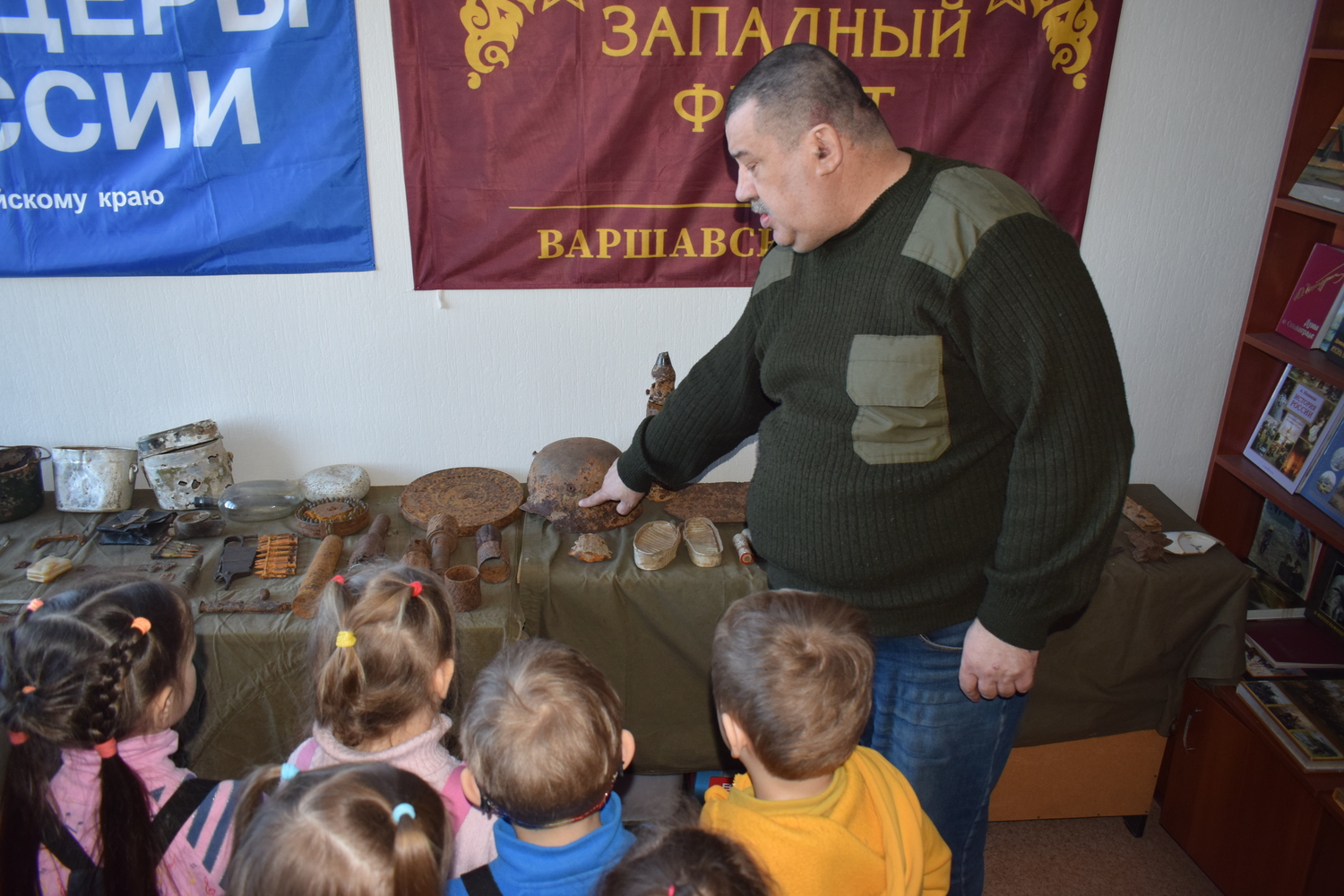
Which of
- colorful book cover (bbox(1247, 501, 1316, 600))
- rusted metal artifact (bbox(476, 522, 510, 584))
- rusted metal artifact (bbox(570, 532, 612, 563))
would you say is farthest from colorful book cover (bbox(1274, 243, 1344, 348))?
rusted metal artifact (bbox(476, 522, 510, 584))

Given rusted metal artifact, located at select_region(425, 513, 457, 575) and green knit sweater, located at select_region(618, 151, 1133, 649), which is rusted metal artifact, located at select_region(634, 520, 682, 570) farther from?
green knit sweater, located at select_region(618, 151, 1133, 649)

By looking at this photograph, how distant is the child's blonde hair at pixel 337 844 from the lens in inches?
36.3

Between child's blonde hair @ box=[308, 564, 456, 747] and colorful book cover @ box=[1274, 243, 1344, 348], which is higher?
colorful book cover @ box=[1274, 243, 1344, 348]

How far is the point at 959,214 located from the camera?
1.39 metres

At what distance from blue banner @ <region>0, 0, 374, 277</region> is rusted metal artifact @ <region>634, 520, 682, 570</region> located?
3.48 feet

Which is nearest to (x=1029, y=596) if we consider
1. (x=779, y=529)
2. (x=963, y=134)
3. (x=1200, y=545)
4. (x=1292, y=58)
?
(x=779, y=529)

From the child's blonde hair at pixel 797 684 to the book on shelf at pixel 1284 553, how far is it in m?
1.91

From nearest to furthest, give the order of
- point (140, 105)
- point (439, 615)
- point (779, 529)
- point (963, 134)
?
1. point (439, 615)
2. point (779, 529)
3. point (140, 105)
4. point (963, 134)

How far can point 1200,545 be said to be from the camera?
2.32 m

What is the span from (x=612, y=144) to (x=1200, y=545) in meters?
1.83

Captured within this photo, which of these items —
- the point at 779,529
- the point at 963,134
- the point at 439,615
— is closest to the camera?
the point at 439,615

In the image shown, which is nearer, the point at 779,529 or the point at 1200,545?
the point at 779,529

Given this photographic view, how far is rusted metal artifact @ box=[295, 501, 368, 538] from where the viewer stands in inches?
90.9

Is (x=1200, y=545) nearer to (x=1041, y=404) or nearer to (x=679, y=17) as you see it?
(x=1041, y=404)
